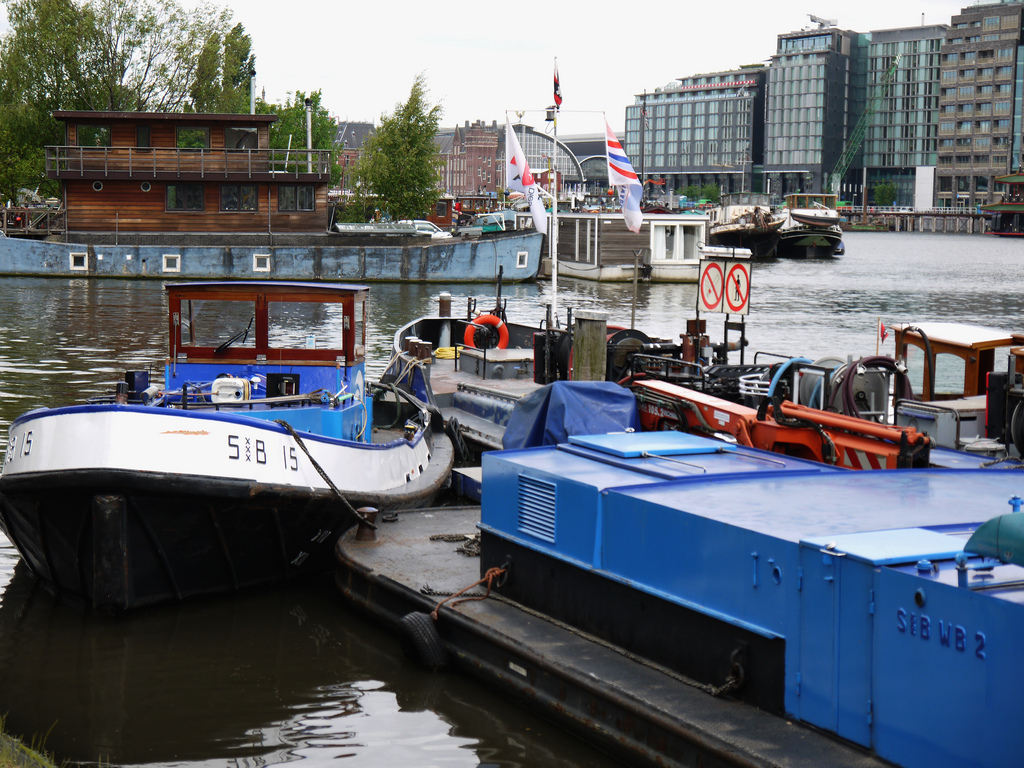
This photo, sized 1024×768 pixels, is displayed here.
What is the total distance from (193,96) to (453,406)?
50083mm

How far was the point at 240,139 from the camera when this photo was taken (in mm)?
45844

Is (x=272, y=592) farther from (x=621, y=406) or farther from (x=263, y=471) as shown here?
(x=621, y=406)

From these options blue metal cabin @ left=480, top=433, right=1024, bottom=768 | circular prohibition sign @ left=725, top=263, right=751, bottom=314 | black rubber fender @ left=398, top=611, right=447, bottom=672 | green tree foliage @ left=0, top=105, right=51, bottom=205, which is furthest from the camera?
green tree foliage @ left=0, top=105, right=51, bottom=205

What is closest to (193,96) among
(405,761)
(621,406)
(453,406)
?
(453,406)

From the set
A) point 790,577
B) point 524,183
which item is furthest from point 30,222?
point 790,577

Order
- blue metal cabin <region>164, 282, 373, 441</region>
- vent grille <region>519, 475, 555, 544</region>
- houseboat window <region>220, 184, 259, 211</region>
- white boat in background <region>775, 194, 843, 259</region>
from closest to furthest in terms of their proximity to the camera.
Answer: vent grille <region>519, 475, 555, 544</region> < blue metal cabin <region>164, 282, 373, 441</region> < houseboat window <region>220, 184, 259, 211</region> < white boat in background <region>775, 194, 843, 259</region>

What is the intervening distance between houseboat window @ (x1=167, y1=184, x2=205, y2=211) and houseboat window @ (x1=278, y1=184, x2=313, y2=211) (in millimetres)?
3379

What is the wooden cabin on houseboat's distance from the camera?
148 feet

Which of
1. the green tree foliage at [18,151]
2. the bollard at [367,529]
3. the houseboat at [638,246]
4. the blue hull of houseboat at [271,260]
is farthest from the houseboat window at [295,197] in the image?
the bollard at [367,529]

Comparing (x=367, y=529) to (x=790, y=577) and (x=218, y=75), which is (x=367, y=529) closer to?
(x=790, y=577)

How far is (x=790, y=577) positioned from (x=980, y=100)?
569 ft

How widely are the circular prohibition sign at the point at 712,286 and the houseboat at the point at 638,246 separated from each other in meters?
39.8

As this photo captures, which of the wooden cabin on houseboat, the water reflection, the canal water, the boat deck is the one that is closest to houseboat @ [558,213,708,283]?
the wooden cabin on houseboat

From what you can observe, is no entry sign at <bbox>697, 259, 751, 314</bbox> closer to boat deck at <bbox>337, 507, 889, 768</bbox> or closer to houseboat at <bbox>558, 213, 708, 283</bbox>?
boat deck at <bbox>337, 507, 889, 768</bbox>
